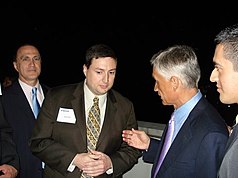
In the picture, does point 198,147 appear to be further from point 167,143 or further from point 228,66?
point 228,66

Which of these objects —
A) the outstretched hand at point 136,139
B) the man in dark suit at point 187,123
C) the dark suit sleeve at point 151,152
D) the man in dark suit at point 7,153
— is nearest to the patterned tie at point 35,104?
the man in dark suit at point 7,153

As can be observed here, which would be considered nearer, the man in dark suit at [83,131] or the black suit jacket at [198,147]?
the black suit jacket at [198,147]

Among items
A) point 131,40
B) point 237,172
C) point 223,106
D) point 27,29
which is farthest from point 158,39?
point 237,172

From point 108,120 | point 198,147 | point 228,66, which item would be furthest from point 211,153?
point 108,120

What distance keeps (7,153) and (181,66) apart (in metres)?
1.57

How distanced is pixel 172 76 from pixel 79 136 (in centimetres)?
82

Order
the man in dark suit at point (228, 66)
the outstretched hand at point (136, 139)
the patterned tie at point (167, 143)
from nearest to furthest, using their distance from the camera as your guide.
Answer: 1. the man in dark suit at point (228, 66)
2. the patterned tie at point (167, 143)
3. the outstretched hand at point (136, 139)

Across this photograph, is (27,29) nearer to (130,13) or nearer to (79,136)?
(130,13)

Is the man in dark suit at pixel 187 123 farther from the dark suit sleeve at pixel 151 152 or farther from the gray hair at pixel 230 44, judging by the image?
the gray hair at pixel 230 44

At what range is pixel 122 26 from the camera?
1539 cm

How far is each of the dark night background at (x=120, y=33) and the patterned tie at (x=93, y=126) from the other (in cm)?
765

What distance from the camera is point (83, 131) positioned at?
2.34m

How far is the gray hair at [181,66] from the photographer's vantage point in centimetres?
191

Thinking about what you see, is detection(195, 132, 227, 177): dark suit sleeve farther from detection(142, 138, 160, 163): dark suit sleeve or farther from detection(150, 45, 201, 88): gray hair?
detection(142, 138, 160, 163): dark suit sleeve
